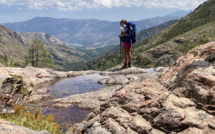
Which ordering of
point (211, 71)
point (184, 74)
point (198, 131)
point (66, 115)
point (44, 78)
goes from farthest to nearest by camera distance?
point (44, 78) → point (66, 115) → point (184, 74) → point (211, 71) → point (198, 131)

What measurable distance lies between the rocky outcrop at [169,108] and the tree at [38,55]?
77.4 metres

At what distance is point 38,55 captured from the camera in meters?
81.6

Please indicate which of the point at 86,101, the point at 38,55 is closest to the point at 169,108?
the point at 86,101

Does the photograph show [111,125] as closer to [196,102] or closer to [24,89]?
[196,102]

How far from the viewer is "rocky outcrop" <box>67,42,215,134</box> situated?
5.84m

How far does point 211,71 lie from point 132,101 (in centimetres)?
333

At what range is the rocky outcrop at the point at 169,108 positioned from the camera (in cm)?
584

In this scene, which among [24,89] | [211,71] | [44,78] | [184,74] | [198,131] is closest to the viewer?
[198,131]

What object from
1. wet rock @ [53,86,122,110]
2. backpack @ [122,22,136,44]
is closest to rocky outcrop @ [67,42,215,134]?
wet rock @ [53,86,122,110]

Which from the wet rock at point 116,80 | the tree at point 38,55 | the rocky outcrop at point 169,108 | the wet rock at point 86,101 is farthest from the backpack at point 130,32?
the tree at point 38,55

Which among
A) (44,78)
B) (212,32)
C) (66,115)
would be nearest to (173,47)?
(212,32)

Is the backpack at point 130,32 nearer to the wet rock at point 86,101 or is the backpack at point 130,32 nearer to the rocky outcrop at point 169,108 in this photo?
the wet rock at point 86,101

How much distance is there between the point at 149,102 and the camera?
7133 millimetres

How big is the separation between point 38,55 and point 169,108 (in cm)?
8289
